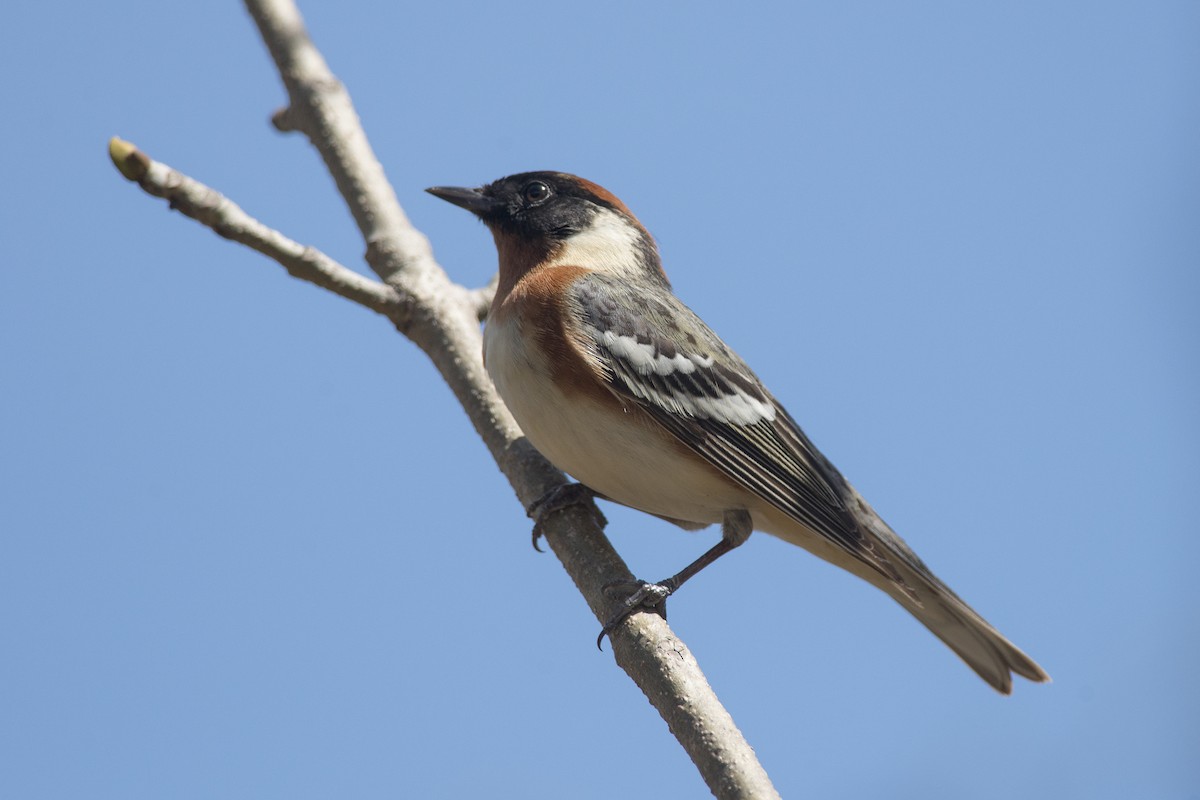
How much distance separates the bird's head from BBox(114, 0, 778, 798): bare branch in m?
0.33

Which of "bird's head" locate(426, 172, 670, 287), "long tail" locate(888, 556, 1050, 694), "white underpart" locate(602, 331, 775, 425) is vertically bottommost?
"long tail" locate(888, 556, 1050, 694)

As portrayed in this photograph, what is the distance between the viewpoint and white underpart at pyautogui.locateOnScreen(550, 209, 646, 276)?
6.02 m

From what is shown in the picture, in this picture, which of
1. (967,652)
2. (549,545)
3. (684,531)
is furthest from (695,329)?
(967,652)

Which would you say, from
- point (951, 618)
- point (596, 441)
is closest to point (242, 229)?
point (596, 441)

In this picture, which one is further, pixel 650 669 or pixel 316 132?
pixel 316 132

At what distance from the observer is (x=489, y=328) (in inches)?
212

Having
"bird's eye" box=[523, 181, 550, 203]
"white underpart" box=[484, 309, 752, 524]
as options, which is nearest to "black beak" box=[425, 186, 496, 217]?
"bird's eye" box=[523, 181, 550, 203]

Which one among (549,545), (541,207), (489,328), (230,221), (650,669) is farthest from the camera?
(541,207)

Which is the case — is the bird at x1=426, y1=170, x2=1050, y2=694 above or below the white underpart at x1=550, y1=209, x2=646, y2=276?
below

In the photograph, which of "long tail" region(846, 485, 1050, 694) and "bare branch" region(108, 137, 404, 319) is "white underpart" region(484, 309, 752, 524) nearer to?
"bare branch" region(108, 137, 404, 319)

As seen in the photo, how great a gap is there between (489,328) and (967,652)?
2.95m

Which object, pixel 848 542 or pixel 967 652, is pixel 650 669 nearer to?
pixel 848 542

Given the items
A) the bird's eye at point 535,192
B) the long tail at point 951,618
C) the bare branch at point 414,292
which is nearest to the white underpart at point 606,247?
the bird's eye at point 535,192

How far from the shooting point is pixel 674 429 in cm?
506
